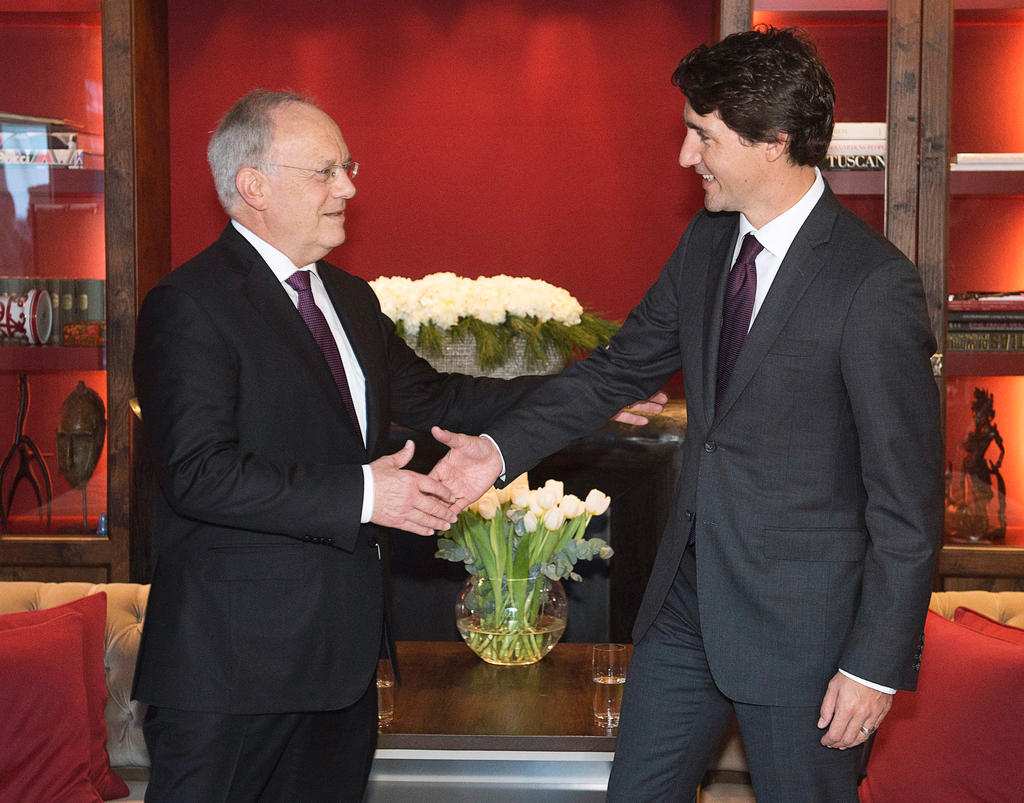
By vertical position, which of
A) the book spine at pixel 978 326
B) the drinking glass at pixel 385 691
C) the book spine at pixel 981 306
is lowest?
the drinking glass at pixel 385 691

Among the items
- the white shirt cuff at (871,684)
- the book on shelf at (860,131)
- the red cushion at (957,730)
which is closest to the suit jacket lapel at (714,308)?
the white shirt cuff at (871,684)

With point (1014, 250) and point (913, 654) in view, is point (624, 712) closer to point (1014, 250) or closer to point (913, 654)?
point (913, 654)

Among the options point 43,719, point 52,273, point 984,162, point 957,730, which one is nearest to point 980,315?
point 984,162

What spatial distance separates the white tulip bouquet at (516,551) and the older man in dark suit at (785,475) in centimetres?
71

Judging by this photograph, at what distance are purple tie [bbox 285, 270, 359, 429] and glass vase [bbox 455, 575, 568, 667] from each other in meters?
0.86

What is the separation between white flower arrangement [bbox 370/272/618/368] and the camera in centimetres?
305

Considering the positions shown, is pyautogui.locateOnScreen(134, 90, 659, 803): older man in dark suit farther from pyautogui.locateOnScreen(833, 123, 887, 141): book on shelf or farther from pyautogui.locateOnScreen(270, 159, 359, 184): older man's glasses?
pyautogui.locateOnScreen(833, 123, 887, 141): book on shelf

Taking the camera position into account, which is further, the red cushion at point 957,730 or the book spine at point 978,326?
the book spine at point 978,326

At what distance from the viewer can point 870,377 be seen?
1612 mm

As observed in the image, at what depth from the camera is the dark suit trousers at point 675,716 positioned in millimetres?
1845

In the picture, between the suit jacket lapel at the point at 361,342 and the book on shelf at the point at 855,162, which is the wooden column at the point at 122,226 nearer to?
the suit jacket lapel at the point at 361,342

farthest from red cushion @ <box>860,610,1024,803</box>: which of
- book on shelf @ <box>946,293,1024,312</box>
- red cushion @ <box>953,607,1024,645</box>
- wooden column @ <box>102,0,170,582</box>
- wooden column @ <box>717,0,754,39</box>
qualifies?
wooden column @ <box>102,0,170,582</box>

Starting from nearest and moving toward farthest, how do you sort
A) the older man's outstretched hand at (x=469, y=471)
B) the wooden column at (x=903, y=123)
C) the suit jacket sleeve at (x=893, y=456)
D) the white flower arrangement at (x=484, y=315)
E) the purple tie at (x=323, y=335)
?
the suit jacket sleeve at (x=893, y=456), the purple tie at (x=323, y=335), the older man's outstretched hand at (x=469, y=471), the white flower arrangement at (x=484, y=315), the wooden column at (x=903, y=123)

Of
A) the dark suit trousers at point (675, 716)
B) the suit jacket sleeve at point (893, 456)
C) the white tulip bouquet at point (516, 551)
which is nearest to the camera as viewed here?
the suit jacket sleeve at point (893, 456)
